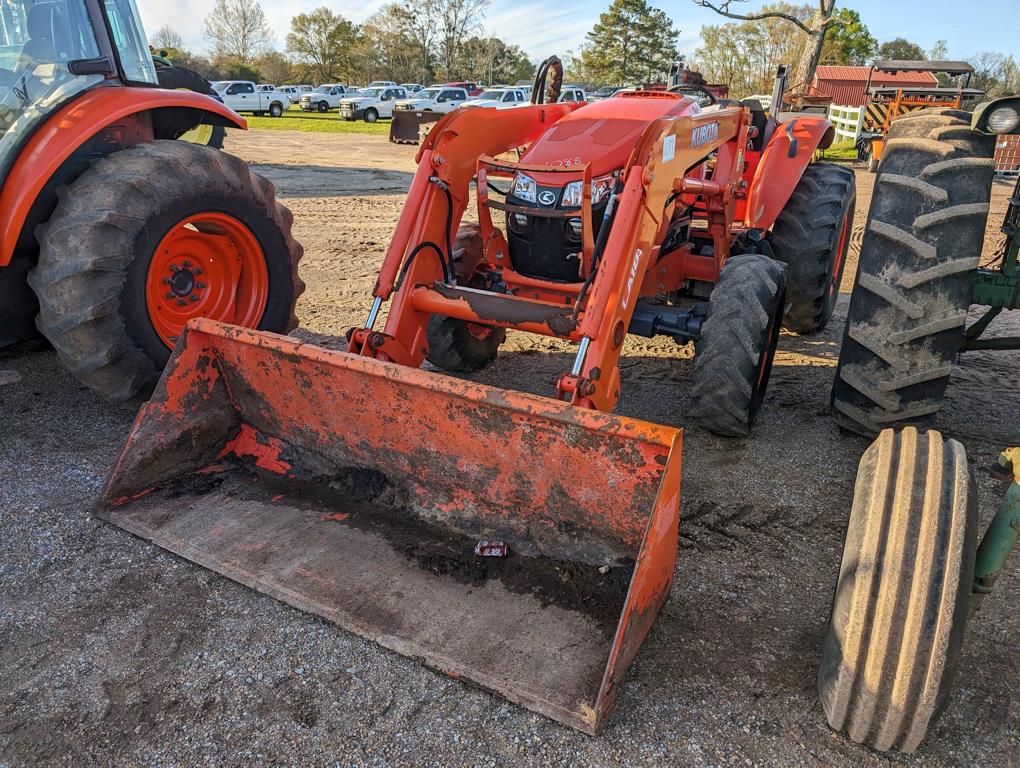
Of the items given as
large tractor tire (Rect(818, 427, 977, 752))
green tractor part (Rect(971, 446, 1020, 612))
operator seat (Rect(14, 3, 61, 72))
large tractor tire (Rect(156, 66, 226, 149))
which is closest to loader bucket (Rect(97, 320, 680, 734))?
large tractor tire (Rect(818, 427, 977, 752))

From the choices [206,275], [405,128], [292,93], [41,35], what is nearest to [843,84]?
[405,128]

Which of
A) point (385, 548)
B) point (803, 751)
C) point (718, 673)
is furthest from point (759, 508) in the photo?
point (385, 548)

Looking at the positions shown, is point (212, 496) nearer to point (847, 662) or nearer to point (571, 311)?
Answer: point (571, 311)

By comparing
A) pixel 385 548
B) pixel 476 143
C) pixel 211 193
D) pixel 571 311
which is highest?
pixel 476 143

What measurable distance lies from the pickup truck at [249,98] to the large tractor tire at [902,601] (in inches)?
1376

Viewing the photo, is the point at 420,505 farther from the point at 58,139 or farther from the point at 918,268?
the point at 58,139

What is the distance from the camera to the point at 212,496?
3270 mm

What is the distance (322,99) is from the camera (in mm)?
37906

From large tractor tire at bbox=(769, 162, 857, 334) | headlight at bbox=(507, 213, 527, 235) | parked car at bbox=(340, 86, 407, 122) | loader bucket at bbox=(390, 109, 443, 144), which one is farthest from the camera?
parked car at bbox=(340, 86, 407, 122)

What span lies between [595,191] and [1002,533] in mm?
2456

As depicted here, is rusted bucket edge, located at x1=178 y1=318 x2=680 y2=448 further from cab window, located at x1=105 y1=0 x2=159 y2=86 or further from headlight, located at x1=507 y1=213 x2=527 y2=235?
cab window, located at x1=105 y1=0 x2=159 y2=86

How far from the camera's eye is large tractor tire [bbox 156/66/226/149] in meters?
6.00

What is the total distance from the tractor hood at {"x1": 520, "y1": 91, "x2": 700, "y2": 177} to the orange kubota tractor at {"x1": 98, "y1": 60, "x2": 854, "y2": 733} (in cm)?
2

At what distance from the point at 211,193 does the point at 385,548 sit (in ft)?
7.55
